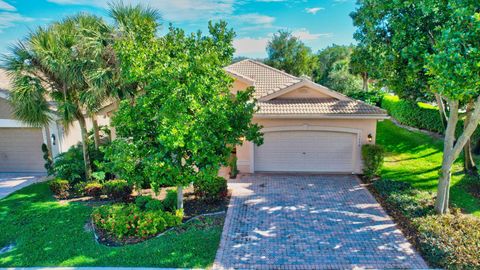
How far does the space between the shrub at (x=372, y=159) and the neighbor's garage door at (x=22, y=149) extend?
16.7 metres

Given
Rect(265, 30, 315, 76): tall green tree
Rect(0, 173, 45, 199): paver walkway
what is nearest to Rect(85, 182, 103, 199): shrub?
Rect(0, 173, 45, 199): paver walkway

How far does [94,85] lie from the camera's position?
36.5 ft

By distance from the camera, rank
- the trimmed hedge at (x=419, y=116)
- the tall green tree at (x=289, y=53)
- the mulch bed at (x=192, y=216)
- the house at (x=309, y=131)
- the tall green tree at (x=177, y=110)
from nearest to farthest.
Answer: the tall green tree at (x=177, y=110)
the mulch bed at (x=192, y=216)
the house at (x=309, y=131)
the trimmed hedge at (x=419, y=116)
the tall green tree at (x=289, y=53)

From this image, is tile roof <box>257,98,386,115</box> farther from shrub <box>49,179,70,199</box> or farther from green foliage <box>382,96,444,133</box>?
shrub <box>49,179,70,199</box>

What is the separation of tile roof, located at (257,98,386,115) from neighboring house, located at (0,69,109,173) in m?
10.4

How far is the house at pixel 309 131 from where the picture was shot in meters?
13.9

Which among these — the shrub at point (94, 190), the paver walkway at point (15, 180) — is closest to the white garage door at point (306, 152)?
the shrub at point (94, 190)

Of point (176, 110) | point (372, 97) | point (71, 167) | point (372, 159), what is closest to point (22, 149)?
point (71, 167)

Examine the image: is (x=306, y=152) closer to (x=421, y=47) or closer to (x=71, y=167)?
(x=421, y=47)

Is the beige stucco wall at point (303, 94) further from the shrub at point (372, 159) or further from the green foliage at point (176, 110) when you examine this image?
the green foliage at point (176, 110)

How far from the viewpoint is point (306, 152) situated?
48.3 feet

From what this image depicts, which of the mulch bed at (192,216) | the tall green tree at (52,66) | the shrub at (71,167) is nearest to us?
the mulch bed at (192,216)

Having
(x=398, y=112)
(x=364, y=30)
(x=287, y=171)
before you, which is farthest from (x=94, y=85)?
(x=398, y=112)

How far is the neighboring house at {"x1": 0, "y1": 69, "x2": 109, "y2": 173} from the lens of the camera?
14.9 metres
